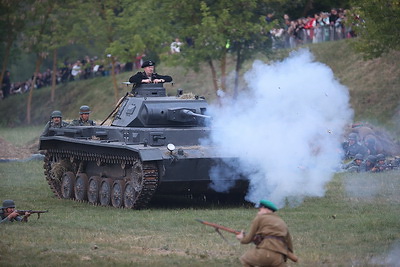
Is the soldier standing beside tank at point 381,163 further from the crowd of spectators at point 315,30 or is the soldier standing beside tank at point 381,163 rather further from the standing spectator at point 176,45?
the crowd of spectators at point 315,30

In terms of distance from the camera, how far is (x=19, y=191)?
25125mm

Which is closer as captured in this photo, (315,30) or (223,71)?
(223,71)

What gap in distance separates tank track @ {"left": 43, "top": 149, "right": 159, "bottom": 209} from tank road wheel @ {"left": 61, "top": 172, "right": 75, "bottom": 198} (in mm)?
201

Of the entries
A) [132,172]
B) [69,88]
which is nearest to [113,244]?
[132,172]

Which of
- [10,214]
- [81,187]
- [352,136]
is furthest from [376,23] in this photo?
[10,214]

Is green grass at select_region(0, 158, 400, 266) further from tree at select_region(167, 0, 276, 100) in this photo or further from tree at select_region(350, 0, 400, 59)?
tree at select_region(167, 0, 276, 100)

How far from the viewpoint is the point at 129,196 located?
21391mm

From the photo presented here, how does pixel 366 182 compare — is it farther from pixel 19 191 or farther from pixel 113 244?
pixel 113 244

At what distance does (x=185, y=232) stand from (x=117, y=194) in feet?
15.4

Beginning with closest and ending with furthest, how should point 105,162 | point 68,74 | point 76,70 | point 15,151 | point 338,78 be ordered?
point 105,162, point 15,151, point 338,78, point 76,70, point 68,74

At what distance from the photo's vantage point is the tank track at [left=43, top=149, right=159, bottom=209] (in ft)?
66.6

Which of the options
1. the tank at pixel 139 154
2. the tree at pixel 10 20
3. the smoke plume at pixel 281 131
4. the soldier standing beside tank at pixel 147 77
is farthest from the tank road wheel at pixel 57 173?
the tree at pixel 10 20

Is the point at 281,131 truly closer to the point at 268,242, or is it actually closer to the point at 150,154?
the point at 150,154

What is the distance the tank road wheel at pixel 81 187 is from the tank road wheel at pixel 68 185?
34 centimetres
